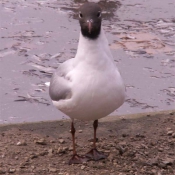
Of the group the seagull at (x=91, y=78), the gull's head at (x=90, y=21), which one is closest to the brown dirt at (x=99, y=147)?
the seagull at (x=91, y=78)

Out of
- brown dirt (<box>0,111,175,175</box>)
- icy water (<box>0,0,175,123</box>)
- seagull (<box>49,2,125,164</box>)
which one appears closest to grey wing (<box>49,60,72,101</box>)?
seagull (<box>49,2,125,164</box>)

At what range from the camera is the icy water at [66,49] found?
534 centimetres

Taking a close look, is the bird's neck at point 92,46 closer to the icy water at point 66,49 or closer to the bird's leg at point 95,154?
the bird's leg at point 95,154

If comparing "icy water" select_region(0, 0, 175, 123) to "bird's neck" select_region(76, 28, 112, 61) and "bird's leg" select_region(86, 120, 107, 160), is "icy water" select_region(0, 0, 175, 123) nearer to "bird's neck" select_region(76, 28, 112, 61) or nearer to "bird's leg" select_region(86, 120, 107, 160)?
"bird's leg" select_region(86, 120, 107, 160)

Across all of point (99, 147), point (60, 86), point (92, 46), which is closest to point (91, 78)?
point (92, 46)

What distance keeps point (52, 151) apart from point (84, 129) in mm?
596

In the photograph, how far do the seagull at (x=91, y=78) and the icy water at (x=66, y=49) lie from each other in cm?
142

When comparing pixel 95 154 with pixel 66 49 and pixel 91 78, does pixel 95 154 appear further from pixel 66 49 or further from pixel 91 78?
pixel 66 49

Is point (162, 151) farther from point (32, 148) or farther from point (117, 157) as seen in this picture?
point (32, 148)

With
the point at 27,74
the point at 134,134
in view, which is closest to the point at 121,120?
the point at 134,134

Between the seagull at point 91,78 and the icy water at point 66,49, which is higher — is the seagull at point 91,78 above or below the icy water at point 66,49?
above

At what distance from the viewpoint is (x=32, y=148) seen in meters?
4.21

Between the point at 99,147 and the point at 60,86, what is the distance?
74 centimetres

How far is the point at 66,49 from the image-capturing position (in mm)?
6531
